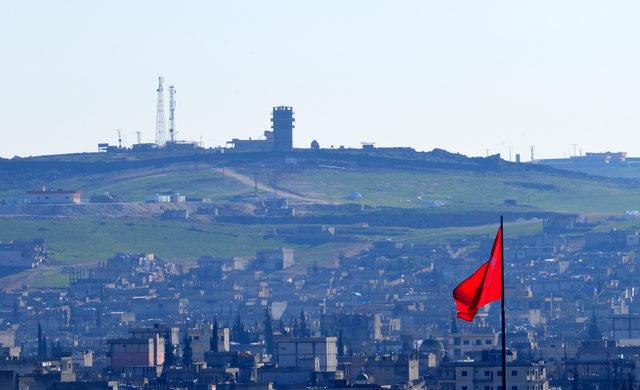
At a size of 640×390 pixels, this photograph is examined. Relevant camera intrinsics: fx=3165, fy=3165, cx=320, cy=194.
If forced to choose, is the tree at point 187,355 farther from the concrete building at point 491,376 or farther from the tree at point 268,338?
the concrete building at point 491,376

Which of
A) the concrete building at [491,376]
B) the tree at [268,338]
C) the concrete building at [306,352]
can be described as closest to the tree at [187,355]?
the concrete building at [306,352]

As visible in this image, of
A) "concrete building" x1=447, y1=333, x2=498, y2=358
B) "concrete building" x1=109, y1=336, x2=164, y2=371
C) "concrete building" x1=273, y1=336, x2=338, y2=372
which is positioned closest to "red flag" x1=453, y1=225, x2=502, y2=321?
"concrete building" x1=273, y1=336, x2=338, y2=372

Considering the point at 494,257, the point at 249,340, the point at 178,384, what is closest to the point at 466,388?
the point at 178,384

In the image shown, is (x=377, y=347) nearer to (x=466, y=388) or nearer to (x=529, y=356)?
(x=529, y=356)

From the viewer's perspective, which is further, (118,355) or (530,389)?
(118,355)

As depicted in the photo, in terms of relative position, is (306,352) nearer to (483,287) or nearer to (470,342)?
(470,342)

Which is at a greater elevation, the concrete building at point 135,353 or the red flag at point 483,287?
the red flag at point 483,287

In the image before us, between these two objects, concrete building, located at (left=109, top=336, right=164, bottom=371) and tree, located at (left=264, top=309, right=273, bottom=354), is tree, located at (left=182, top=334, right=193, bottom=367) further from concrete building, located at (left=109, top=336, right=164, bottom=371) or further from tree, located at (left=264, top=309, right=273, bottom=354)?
tree, located at (left=264, top=309, right=273, bottom=354)

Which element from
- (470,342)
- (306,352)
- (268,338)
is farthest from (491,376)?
(268,338)
